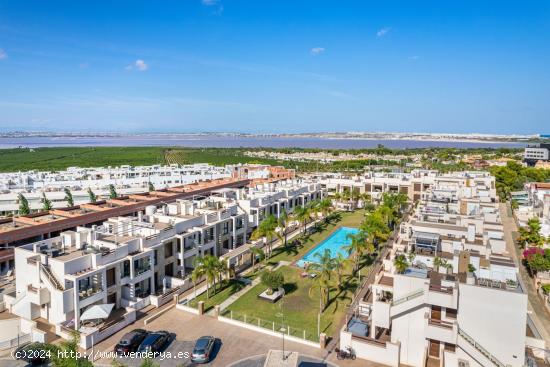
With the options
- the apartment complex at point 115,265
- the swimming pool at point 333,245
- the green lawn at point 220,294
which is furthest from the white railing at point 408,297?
the apartment complex at point 115,265

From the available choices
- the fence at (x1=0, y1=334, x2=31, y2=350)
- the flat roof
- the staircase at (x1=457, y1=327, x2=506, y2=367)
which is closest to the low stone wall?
the staircase at (x1=457, y1=327, x2=506, y2=367)

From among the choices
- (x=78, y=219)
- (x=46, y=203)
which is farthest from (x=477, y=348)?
(x=46, y=203)

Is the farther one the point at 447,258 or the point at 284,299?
the point at 284,299

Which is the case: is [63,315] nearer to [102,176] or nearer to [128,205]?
[128,205]

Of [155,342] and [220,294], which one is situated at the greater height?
[155,342]

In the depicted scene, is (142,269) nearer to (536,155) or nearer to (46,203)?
(46,203)

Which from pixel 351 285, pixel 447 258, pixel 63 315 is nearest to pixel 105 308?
pixel 63 315
